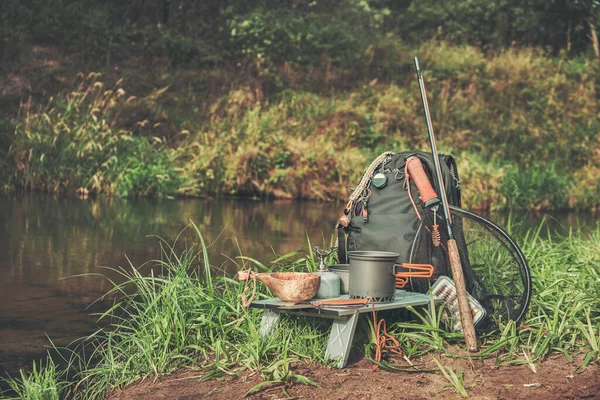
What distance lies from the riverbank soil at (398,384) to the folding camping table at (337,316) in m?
0.09

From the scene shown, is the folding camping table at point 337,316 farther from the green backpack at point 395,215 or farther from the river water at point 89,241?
the river water at point 89,241

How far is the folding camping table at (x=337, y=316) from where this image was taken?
3.78m

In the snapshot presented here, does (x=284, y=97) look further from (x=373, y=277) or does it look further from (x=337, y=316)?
(x=337, y=316)

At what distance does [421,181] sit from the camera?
4426 mm

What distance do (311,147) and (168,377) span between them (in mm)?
10970

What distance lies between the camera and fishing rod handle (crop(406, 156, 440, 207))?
4.38 m

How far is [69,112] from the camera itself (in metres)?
14.6

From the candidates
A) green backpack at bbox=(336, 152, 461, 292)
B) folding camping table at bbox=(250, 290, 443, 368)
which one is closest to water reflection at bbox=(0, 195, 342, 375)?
green backpack at bbox=(336, 152, 461, 292)

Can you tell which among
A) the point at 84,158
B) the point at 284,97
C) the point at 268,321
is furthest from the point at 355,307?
the point at 284,97

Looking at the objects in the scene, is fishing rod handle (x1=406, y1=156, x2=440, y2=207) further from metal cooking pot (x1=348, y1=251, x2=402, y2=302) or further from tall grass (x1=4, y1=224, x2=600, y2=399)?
tall grass (x1=4, y1=224, x2=600, y2=399)

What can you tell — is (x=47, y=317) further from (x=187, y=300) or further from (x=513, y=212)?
(x=513, y=212)

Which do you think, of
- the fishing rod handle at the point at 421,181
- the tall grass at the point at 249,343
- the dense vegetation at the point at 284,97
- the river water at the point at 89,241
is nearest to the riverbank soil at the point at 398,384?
the tall grass at the point at 249,343

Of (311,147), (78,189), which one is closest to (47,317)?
(78,189)

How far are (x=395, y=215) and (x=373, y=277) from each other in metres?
0.61
